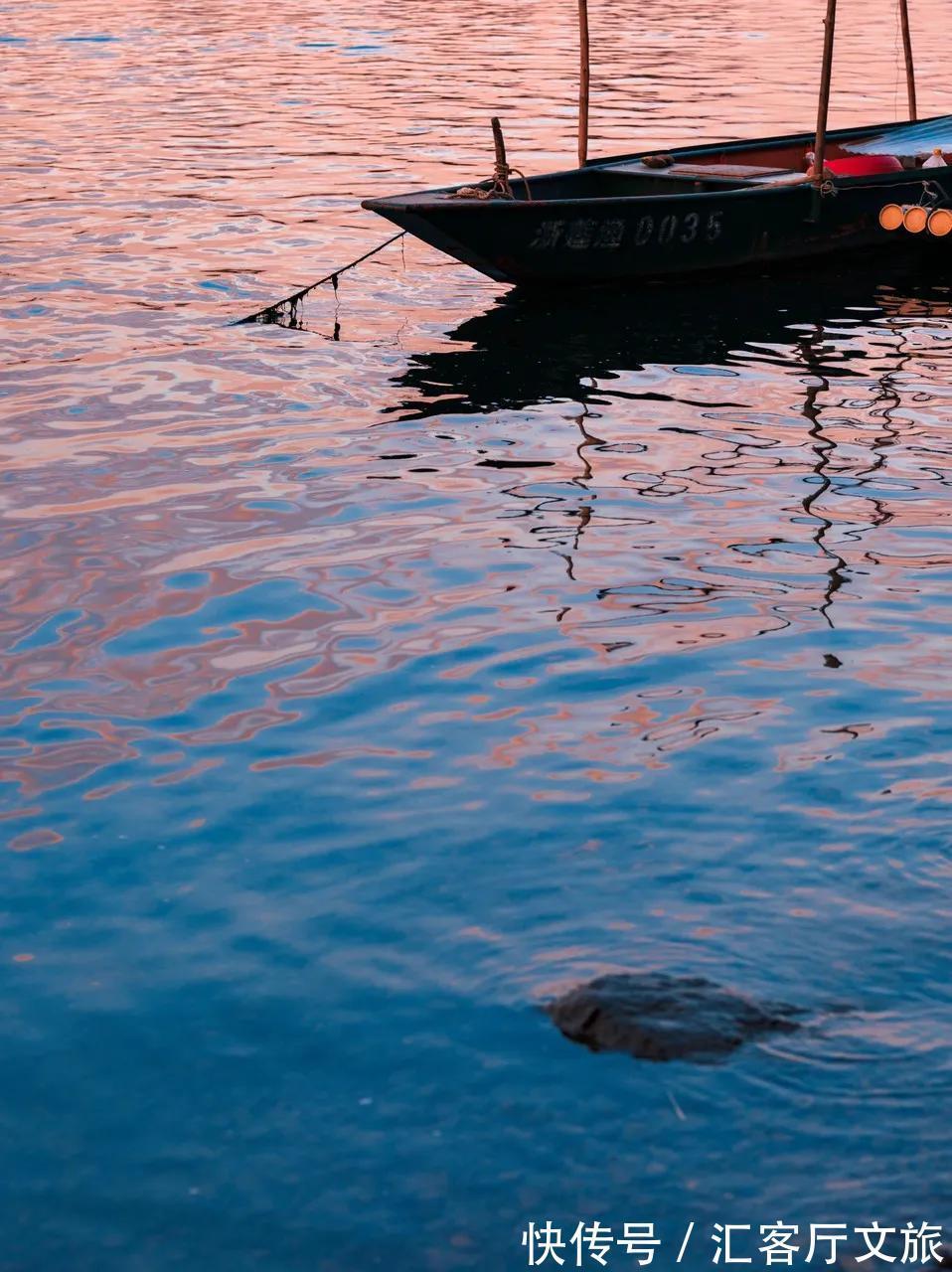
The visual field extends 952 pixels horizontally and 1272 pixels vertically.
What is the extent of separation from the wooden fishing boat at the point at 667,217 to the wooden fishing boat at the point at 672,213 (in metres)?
0.02

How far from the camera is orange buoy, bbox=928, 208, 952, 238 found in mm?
17312

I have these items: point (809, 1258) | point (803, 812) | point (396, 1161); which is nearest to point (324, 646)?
point (803, 812)

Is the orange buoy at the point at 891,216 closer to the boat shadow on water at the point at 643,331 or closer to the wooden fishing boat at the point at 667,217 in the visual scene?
the wooden fishing boat at the point at 667,217

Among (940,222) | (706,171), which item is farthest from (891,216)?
(706,171)

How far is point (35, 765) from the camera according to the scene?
7590 mm

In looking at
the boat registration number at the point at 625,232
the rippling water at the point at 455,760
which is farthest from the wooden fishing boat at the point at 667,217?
the rippling water at the point at 455,760

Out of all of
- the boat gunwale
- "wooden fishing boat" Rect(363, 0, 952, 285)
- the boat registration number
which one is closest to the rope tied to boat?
"wooden fishing boat" Rect(363, 0, 952, 285)

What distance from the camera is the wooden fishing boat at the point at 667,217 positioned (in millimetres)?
15727

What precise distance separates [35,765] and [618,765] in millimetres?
2817

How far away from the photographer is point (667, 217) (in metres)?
16.5

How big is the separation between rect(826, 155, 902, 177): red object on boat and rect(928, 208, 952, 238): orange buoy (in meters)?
1.12

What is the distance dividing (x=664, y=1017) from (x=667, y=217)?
12.4m

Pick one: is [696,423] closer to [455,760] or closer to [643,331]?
[643,331]

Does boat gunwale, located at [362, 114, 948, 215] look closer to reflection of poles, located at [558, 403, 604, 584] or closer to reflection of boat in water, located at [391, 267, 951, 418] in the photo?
→ reflection of boat in water, located at [391, 267, 951, 418]
